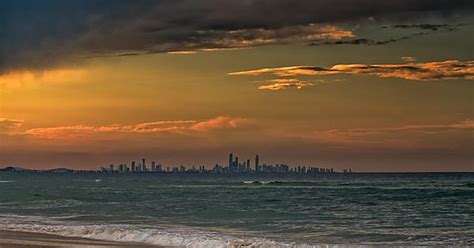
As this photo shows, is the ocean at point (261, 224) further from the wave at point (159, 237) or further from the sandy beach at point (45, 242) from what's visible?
the sandy beach at point (45, 242)

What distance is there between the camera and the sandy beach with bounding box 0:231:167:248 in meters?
24.7

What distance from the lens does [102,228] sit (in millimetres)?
30875

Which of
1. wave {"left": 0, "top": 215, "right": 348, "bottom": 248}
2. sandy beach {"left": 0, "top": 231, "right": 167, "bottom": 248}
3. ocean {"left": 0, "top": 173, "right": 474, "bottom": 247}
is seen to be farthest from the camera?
ocean {"left": 0, "top": 173, "right": 474, "bottom": 247}

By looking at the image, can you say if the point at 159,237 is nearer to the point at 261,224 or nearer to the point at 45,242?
the point at 45,242

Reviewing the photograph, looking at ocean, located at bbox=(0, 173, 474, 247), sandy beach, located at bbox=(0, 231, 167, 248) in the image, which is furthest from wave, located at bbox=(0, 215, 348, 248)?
sandy beach, located at bbox=(0, 231, 167, 248)

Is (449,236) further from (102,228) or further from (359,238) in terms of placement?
(102,228)

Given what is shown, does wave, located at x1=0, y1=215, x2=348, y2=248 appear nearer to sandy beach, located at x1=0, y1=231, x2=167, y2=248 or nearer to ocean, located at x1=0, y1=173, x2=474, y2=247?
ocean, located at x1=0, y1=173, x2=474, y2=247

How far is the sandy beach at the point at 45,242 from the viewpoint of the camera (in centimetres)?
2467

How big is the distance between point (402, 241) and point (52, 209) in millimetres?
28697

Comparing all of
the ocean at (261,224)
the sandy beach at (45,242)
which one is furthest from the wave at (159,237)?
the sandy beach at (45,242)

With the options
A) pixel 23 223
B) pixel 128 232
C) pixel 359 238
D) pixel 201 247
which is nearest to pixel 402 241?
pixel 359 238

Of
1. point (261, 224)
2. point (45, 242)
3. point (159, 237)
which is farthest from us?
point (261, 224)

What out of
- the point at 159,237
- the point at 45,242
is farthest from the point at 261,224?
the point at 45,242

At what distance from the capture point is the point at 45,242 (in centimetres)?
2575
